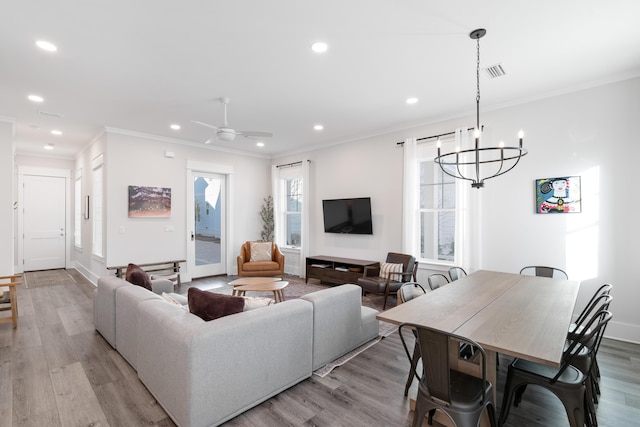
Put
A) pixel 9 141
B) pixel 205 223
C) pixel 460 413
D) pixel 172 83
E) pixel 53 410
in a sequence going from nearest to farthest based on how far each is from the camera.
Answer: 1. pixel 460 413
2. pixel 53 410
3. pixel 172 83
4. pixel 9 141
5. pixel 205 223

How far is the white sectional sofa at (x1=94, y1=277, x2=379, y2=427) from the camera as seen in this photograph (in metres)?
1.95

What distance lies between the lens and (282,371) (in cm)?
240

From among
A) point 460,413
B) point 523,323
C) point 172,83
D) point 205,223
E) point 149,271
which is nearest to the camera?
point 460,413

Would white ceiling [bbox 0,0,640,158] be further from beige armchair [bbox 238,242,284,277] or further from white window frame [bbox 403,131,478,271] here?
beige armchair [bbox 238,242,284,277]

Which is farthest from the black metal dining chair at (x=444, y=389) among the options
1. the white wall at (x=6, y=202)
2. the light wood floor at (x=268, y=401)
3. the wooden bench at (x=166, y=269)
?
the white wall at (x=6, y=202)

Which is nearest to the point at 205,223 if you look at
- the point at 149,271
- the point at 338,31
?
the point at 149,271

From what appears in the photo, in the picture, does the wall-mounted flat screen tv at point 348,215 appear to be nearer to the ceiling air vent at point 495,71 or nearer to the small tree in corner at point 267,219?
the small tree in corner at point 267,219

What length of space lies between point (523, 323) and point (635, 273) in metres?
2.61

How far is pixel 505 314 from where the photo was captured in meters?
2.19

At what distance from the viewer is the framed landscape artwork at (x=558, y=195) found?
378cm

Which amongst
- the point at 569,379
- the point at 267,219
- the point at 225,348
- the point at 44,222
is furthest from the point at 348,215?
the point at 44,222

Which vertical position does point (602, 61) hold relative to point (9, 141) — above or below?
above

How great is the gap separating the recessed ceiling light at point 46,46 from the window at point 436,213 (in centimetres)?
485

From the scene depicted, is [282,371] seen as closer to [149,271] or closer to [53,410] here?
[53,410]
